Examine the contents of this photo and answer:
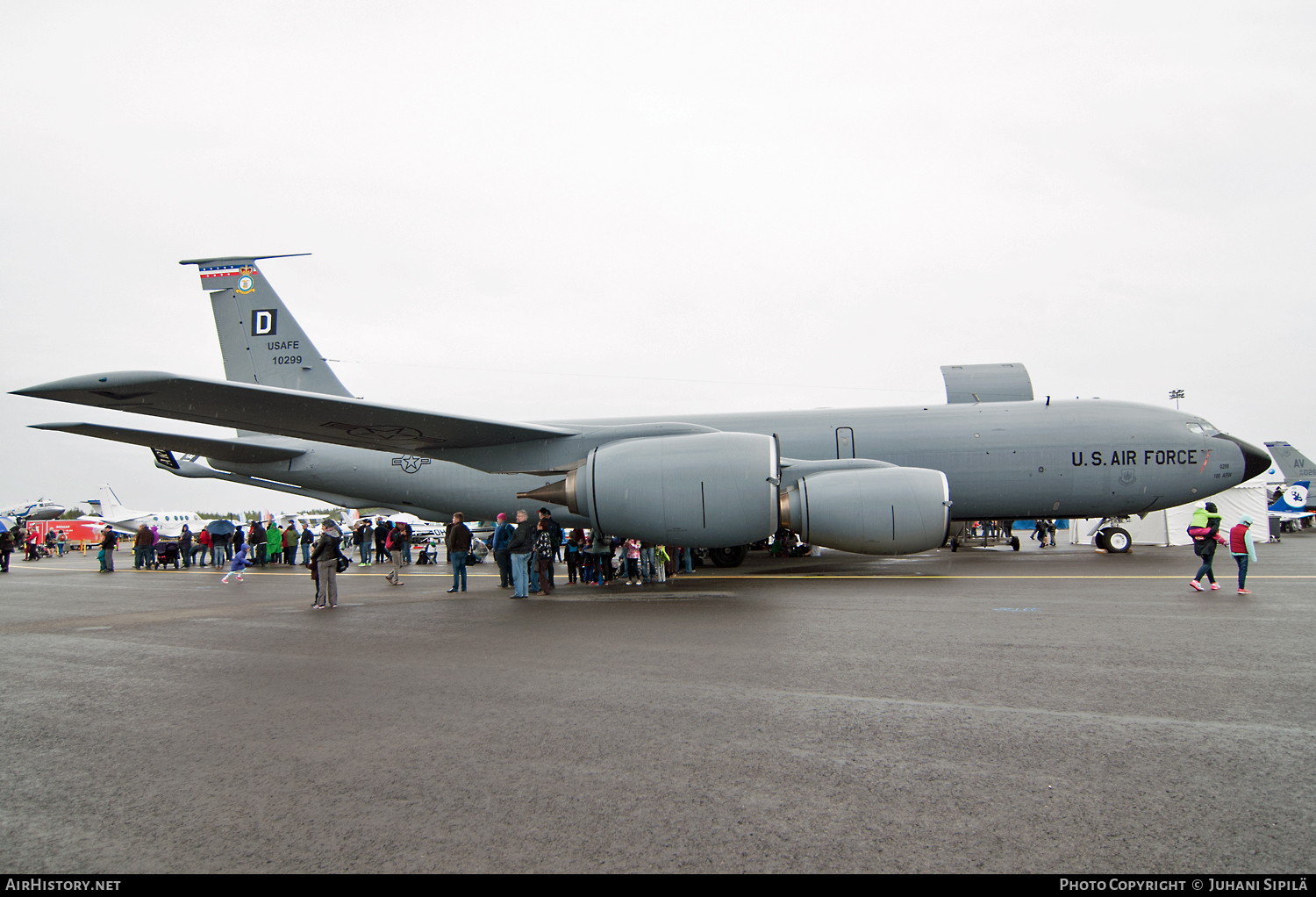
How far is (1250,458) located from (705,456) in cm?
1366

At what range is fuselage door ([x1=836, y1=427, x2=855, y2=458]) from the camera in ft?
55.3

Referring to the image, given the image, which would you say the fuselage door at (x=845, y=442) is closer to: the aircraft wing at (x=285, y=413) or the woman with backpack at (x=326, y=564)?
the aircraft wing at (x=285, y=413)

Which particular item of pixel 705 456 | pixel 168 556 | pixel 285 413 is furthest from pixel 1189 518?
pixel 168 556

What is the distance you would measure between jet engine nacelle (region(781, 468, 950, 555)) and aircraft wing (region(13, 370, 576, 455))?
451cm

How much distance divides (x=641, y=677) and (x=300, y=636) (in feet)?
16.1

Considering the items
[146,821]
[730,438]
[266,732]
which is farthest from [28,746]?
[730,438]

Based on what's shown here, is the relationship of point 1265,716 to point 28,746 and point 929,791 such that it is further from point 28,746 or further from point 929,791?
point 28,746

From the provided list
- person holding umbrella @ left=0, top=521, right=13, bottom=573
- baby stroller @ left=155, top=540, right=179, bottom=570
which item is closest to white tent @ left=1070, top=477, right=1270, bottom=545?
baby stroller @ left=155, top=540, right=179, bottom=570

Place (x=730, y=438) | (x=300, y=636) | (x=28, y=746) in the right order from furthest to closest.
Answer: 1. (x=730, y=438)
2. (x=300, y=636)
3. (x=28, y=746)

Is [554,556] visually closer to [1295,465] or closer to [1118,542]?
[1118,542]

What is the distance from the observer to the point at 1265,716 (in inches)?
182

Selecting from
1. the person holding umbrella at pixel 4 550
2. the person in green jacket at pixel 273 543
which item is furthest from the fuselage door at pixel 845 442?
the person holding umbrella at pixel 4 550

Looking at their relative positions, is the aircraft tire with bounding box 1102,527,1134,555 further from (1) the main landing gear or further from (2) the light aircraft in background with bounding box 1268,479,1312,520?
(2) the light aircraft in background with bounding box 1268,479,1312,520

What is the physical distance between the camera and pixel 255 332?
59.4ft
